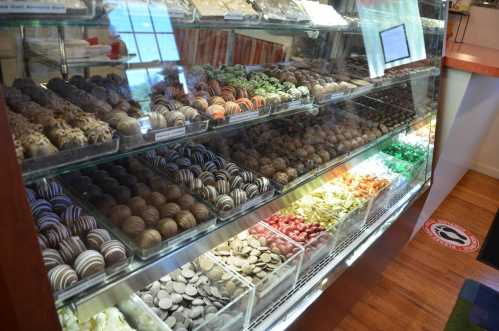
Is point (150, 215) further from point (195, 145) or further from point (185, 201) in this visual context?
point (195, 145)

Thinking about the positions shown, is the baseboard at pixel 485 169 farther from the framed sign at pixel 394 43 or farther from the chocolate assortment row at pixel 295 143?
the framed sign at pixel 394 43

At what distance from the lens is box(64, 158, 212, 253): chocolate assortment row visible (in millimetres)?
1039

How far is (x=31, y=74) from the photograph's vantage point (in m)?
1.17

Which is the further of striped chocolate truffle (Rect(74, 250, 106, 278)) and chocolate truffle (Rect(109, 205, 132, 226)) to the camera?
chocolate truffle (Rect(109, 205, 132, 226))

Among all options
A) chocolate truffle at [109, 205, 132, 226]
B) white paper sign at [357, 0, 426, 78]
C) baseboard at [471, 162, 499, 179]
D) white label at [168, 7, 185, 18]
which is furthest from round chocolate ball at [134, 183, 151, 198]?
baseboard at [471, 162, 499, 179]

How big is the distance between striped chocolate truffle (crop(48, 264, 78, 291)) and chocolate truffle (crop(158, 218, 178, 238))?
27cm

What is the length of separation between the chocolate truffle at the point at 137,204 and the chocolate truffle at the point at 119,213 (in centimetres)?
2

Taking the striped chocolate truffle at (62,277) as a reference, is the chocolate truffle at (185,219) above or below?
below

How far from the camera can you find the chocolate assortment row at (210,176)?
127 cm

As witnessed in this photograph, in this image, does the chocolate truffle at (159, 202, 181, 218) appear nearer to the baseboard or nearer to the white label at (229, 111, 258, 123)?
the white label at (229, 111, 258, 123)

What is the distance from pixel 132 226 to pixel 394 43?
1.57m

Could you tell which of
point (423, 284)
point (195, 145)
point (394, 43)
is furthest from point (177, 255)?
point (423, 284)

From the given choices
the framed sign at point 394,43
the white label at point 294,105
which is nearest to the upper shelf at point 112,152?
the white label at point 294,105

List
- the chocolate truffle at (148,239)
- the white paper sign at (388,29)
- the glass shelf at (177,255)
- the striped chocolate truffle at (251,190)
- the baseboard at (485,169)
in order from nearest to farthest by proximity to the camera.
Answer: the glass shelf at (177,255) < the chocolate truffle at (148,239) < the striped chocolate truffle at (251,190) < the white paper sign at (388,29) < the baseboard at (485,169)
